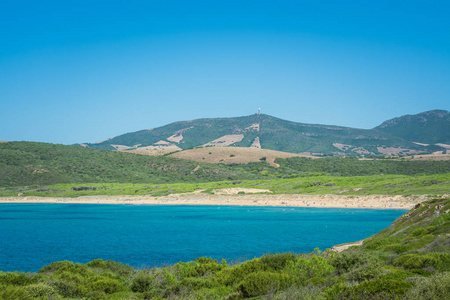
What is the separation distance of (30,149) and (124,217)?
69.9 meters

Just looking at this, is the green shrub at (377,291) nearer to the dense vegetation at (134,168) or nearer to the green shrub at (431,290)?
the green shrub at (431,290)

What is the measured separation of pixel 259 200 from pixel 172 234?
111 feet

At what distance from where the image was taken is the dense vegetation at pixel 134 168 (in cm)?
9081

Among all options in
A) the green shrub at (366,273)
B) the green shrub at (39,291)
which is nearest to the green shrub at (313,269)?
the green shrub at (366,273)

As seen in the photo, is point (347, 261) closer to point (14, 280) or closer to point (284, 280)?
point (284, 280)

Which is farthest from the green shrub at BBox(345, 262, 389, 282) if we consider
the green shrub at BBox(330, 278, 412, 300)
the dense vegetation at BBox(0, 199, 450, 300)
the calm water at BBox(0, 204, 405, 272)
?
the calm water at BBox(0, 204, 405, 272)

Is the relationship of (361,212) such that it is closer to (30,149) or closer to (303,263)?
(303,263)

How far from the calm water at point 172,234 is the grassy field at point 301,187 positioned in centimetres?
1200

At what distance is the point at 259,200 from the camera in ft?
222

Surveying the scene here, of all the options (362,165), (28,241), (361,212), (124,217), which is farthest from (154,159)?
(28,241)

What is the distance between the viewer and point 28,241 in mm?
31500

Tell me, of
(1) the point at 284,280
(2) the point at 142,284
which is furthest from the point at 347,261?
(2) the point at 142,284

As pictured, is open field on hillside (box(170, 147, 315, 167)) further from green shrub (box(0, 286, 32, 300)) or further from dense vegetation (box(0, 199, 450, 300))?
green shrub (box(0, 286, 32, 300))

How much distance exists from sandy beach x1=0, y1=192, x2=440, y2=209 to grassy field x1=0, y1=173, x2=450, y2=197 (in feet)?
7.33
